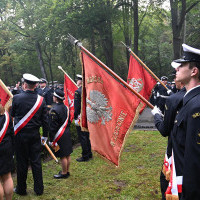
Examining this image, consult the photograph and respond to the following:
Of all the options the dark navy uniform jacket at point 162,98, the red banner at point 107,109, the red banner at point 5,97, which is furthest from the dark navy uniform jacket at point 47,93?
the red banner at point 107,109

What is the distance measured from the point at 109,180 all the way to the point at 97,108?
2.27 meters

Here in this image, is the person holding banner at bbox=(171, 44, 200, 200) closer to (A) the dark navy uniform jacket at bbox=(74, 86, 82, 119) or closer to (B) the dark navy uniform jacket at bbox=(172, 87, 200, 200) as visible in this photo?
(B) the dark navy uniform jacket at bbox=(172, 87, 200, 200)

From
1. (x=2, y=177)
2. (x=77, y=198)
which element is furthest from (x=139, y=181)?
(x=2, y=177)

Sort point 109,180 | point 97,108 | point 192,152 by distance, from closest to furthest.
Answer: point 192,152 < point 97,108 < point 109,180

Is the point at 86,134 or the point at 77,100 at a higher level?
the point at 77,100

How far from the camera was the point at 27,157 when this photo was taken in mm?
4602

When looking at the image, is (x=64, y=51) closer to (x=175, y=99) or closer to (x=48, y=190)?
(x=48, y=190)

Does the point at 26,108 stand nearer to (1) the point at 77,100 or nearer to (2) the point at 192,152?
(1) the point at 77,100

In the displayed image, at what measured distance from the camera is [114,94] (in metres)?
3.41

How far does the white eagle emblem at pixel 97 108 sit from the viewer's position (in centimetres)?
352

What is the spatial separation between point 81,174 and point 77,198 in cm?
118

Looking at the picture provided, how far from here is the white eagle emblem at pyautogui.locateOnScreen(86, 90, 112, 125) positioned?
3.52 meters

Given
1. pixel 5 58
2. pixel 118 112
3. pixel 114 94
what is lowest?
pixel 5 58

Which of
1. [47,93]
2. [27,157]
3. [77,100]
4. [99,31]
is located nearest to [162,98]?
[47,93]
